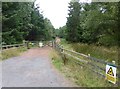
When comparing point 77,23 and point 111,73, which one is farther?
point 77,23

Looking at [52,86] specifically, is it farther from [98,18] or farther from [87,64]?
[98,18]

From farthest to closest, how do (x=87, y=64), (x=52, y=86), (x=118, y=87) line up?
(x=87, y=64), (x=52, y=86), (x=118, y=87)

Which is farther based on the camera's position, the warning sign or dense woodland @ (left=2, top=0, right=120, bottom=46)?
dense woodland @ (left=2, top=0, right=120, bottom=46)

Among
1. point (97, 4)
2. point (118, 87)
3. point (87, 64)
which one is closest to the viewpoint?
point (118, 87)

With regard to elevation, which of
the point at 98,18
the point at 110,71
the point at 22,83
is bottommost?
the point at 22,83

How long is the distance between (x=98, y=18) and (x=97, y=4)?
1374 millimetres

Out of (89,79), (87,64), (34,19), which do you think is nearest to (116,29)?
(87,64)

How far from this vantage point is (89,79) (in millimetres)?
9148

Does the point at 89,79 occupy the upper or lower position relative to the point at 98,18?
lower

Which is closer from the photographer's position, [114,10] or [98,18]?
[114,10]

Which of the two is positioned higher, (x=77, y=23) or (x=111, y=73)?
(x=77, y=23)

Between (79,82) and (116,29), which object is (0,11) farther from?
(79,82)

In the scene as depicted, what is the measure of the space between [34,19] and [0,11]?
2666 centimetres

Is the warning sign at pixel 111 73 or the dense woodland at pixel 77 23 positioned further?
the dense woodland at pixel 77 23
